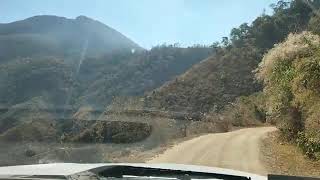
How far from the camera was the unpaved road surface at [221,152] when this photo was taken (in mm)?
22447

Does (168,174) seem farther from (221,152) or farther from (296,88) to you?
(221,152)

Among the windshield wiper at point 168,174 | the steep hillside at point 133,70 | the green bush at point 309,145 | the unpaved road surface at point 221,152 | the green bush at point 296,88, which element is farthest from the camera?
the steep hillside at point 133,70

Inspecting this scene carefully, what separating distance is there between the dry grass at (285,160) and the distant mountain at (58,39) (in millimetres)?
A: 83789

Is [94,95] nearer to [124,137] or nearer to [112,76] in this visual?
[112,76]

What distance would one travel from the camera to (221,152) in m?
27.0

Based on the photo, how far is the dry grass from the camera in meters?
20.3

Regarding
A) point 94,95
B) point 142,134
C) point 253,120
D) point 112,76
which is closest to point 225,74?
point 94,95

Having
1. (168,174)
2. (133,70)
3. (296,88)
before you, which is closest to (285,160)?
(296,88)

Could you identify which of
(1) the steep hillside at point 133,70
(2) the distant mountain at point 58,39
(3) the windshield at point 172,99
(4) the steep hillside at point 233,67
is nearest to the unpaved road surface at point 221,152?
(3) the windshield at point 172,99

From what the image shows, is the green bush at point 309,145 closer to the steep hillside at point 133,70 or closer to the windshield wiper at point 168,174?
the windshield wiper at point 168,174

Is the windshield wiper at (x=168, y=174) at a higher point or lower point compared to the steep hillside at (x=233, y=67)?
lower

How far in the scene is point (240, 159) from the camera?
2414 cm

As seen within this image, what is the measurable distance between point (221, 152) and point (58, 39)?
117 meters

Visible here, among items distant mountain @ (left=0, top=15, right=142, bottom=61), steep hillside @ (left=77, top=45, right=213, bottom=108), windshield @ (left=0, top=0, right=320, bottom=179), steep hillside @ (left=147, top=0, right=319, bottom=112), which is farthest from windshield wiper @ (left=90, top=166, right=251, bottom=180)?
distant mountain @ (left=0, top=15, right=142, bottom=61)
